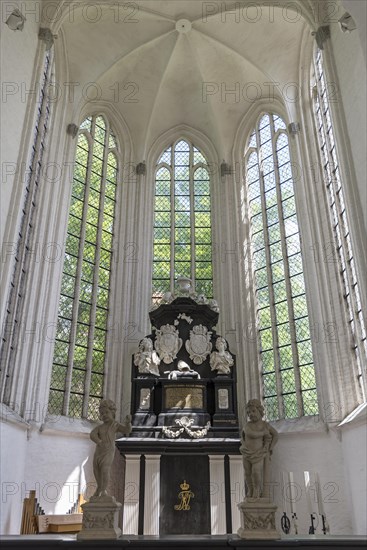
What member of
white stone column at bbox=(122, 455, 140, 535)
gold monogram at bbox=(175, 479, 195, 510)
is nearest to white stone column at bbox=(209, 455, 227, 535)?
gold monogram at bbox=(175, 479, 195, 510)

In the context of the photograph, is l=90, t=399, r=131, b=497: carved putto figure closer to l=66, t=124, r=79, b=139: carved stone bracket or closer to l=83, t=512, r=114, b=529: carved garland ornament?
l=83, t=512, r=114, b=529: carved garland ornament

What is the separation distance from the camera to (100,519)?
6.89 meters

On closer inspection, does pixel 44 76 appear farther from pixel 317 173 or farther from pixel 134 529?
pixel 134 529

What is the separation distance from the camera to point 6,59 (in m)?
11.3

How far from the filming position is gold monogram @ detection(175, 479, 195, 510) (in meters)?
10.4

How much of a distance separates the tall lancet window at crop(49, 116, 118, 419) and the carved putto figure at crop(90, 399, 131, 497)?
6.01 metres

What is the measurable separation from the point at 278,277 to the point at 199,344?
12.2 ft

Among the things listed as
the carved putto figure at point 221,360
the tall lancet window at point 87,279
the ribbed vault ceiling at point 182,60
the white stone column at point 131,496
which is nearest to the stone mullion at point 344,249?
the ribbed vault ceiling at point 182,60

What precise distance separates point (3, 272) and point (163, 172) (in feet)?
30.4

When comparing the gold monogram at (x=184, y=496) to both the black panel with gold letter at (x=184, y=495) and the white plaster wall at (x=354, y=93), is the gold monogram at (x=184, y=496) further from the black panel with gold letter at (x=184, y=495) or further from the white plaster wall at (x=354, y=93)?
the white plaster wall at (x=354, y=93)

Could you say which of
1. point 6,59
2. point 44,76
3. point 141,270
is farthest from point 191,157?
point 6,59

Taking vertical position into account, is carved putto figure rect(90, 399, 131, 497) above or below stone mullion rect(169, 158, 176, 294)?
below

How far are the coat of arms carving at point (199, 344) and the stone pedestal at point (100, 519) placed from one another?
20.1 ft

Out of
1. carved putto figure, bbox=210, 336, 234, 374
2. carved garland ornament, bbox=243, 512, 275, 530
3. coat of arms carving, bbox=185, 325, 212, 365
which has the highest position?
coat of arms carving, bbox=185, 325, 212, 365
